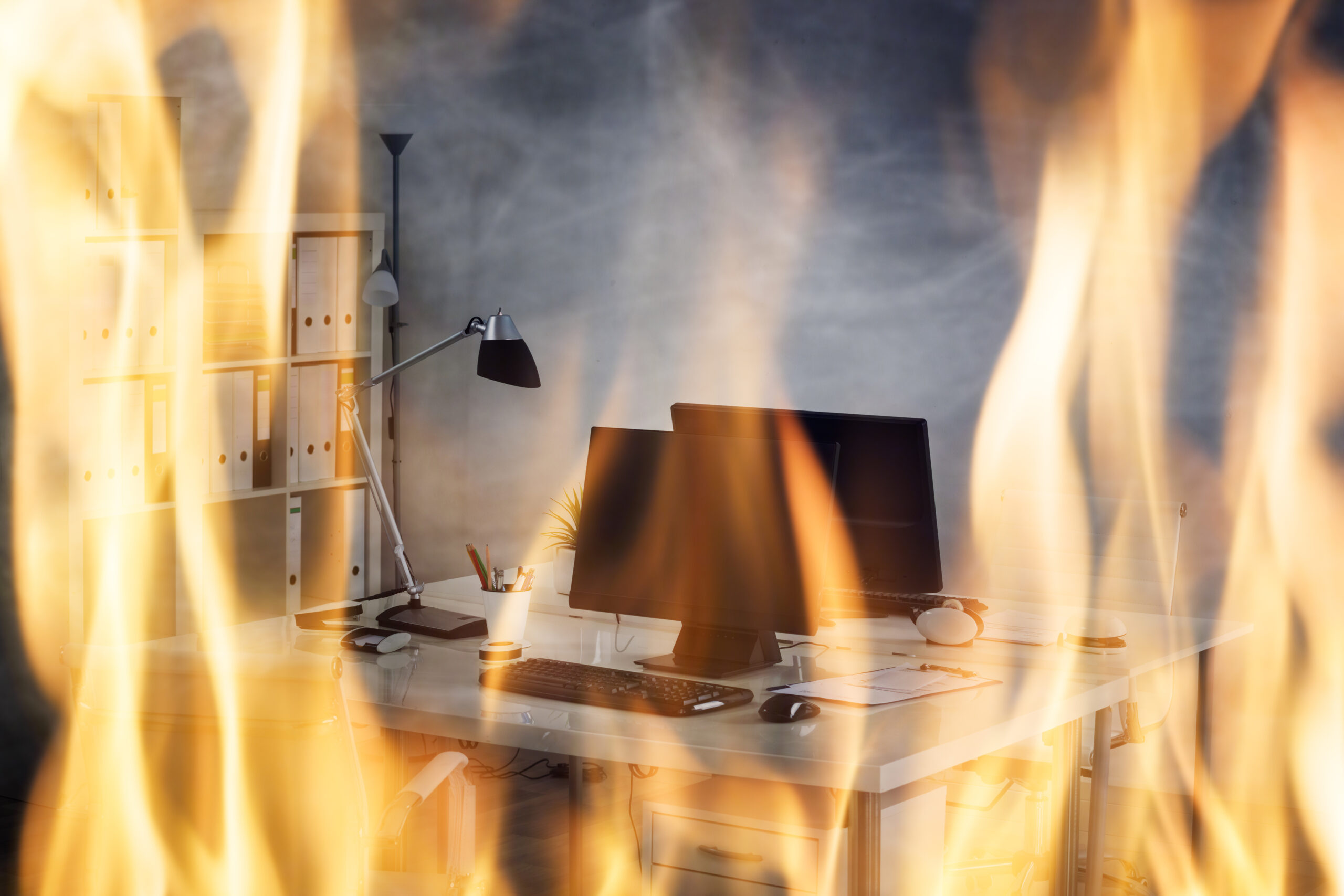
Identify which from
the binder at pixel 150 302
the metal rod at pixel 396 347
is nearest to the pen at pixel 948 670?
the binder at pixel 150 302

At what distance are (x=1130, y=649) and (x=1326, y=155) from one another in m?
1.75

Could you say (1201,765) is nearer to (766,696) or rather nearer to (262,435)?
(766,696)

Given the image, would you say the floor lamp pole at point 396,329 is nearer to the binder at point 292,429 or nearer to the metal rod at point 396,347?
the metal rod at point 396,347

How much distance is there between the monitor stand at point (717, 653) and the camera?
238 centimetres

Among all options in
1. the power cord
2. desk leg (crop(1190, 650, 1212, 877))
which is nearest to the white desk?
desk leg (crop(1190, 650, 1212, 877))

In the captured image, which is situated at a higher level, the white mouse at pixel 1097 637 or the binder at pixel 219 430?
the binder at pixel 219 430

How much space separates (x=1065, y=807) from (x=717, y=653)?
27.1 inches

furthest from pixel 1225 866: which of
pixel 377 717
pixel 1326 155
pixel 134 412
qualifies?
pixel 134 412

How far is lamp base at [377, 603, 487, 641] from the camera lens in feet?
8.57

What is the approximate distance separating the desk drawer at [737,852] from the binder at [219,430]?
239cm

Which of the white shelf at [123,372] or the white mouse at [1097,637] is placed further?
the white shelf at [123,372]

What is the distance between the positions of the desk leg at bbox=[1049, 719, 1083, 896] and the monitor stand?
1.76ft

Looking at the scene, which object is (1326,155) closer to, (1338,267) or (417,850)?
(1338,267)

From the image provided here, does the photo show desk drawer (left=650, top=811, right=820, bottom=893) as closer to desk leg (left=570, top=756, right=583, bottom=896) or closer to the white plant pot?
desk leg (left=570, top=756, right=583, bottom=896)
